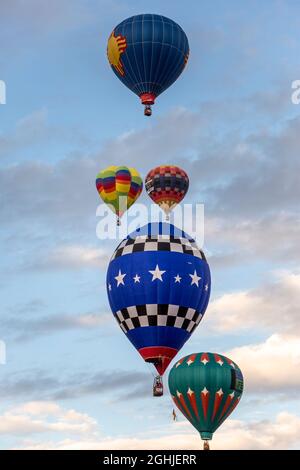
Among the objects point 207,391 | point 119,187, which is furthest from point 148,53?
point 207,391

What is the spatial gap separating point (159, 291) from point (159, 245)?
190cm

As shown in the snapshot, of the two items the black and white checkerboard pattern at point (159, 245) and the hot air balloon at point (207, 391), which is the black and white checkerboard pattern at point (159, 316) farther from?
the hot air balloon at point (207, 391)

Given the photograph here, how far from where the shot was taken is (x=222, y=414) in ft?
136

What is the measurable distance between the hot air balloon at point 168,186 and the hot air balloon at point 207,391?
1690cm

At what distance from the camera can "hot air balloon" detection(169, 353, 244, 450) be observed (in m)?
41.2

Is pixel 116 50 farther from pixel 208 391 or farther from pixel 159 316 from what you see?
pixel 208 391

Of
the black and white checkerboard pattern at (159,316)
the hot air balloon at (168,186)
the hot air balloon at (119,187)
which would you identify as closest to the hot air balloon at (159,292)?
the black and white checkerboard pattern at (159,316)

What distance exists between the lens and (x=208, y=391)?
41.2 m

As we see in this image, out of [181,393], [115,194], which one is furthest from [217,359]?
[115,194]

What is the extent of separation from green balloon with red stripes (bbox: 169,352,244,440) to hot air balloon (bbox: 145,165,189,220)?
16.9 meters

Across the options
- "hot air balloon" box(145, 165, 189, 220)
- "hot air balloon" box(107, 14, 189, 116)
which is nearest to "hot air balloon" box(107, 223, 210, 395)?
"hot air balloon" box(107, 14, 189, 116)
